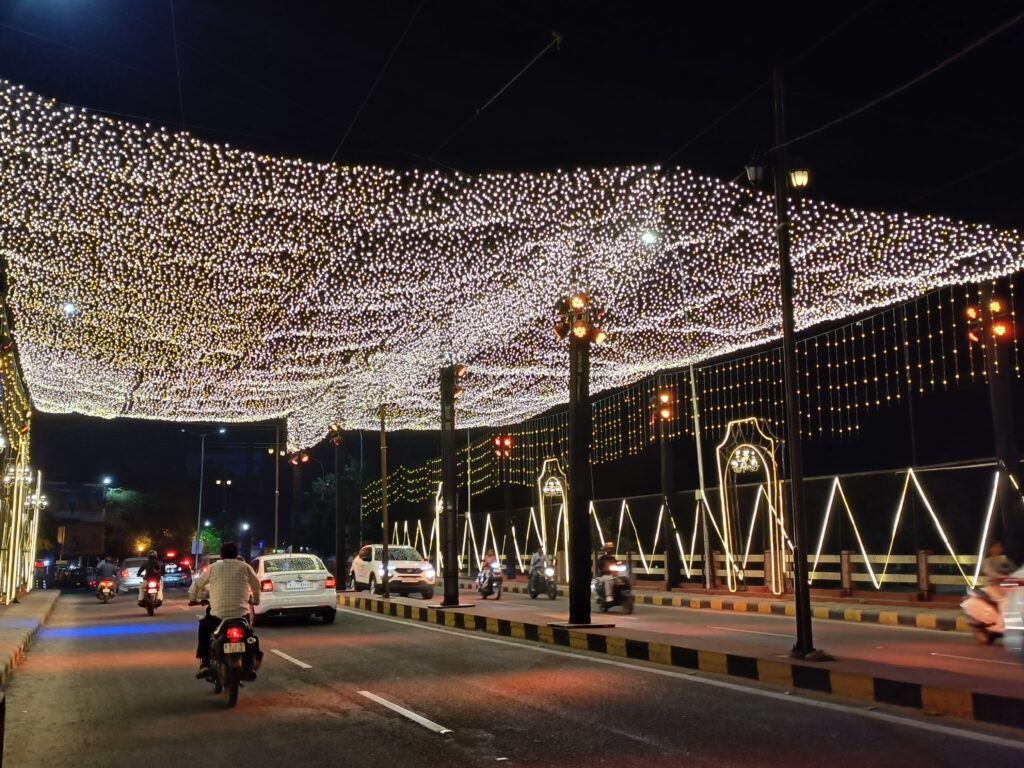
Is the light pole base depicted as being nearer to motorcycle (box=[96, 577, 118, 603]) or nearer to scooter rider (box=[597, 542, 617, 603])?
scooter rider (box=[597, 542, 617, 603])

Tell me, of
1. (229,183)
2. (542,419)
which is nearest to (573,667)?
(229,183)

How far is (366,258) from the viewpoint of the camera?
15047mm

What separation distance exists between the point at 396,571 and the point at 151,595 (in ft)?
22.7

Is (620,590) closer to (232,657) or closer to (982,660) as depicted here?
(982,660)

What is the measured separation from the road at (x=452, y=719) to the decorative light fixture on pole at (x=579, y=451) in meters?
2.41

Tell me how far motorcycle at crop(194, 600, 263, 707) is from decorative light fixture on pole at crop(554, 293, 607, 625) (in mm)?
6922

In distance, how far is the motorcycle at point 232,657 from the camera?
9258 mm

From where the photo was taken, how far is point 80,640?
679 inches

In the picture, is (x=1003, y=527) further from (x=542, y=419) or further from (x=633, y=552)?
(x=542, y=419)

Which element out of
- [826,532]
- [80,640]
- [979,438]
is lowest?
[80,640]

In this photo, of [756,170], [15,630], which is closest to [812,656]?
[756,170]

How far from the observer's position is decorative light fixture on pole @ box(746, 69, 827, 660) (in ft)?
35.8

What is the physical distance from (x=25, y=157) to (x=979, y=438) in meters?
29.2

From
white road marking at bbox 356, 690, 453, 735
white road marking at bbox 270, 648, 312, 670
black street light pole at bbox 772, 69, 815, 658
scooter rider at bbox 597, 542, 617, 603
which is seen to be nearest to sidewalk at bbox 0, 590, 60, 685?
white road marking at bbox 270, 648, 312, 670
